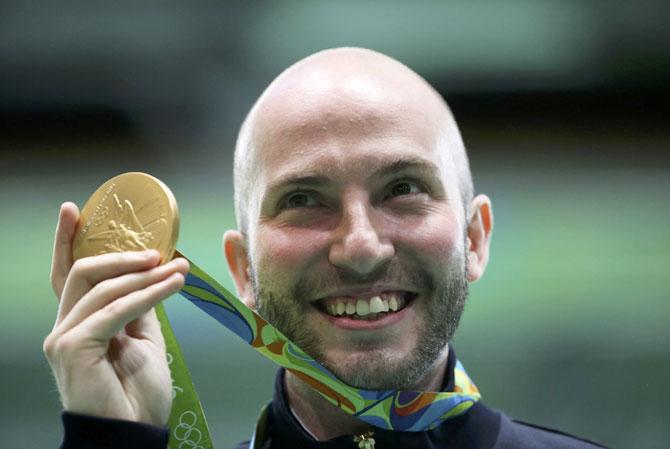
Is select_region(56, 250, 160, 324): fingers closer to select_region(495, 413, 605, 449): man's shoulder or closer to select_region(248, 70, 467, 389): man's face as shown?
select_region(248, 70, 467, 389): man's face

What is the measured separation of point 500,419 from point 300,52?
449 centimetres

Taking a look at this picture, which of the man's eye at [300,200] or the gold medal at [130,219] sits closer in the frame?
the gold medal at [130,219]

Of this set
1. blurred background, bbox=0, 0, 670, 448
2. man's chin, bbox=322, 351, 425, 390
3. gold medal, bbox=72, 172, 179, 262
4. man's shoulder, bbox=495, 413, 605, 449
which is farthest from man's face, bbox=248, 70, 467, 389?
blurred background, bbox=0, 0, 670, 448

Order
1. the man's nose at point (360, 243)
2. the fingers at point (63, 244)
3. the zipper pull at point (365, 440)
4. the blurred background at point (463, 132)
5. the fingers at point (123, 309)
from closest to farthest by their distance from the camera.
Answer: the fingers at point (123, 309) → the fingers at point (63, 244) → the man's nose at point (360, 243) → the zipper pull at point (365, 440) → the blurred background at point (463, 132)

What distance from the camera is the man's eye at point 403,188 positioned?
216cm

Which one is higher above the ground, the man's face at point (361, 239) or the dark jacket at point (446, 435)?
the man's face at point (361, 239)

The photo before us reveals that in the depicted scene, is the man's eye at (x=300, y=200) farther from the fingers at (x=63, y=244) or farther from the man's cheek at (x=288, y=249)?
the fingers at (x=63, y=244)

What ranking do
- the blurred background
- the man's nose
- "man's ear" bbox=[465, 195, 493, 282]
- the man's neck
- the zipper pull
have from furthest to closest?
the blurred background < "man's ear" bbox=[465, 195, 493, 282] < the man's neck < the zipper pull < the man's nose

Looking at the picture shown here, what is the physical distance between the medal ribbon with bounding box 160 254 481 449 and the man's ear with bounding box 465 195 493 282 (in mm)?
356

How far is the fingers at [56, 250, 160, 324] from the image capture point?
1737mm

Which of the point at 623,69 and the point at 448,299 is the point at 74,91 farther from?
the point at 448,299

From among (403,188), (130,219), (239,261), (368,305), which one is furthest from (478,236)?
(130,219)

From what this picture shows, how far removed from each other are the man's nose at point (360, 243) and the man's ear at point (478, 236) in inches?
14.8

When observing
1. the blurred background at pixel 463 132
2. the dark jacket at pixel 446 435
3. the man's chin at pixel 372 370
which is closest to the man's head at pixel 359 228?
the man's chin at pixel 372 370
